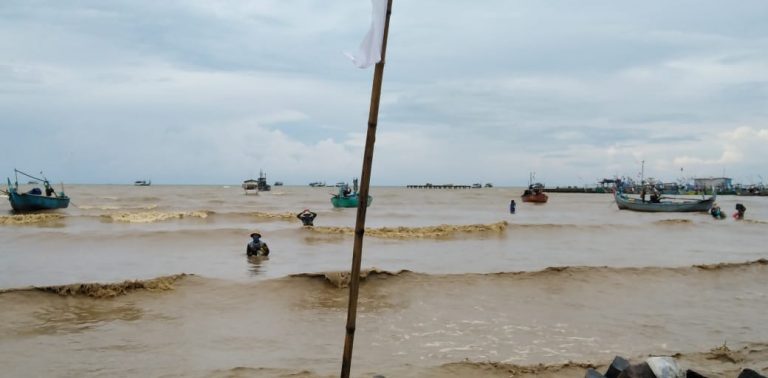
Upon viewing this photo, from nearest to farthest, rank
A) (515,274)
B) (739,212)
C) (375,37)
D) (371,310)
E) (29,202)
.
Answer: (375,37) < (371,310) < (515,274) < (739,212) < (29,202)

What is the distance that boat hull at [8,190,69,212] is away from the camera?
3928cm

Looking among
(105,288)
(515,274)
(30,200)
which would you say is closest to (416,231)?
(515,274)

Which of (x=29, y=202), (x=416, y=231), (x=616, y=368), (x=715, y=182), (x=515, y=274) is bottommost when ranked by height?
(x=29, y=202)

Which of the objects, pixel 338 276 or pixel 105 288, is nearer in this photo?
pixel 105 288

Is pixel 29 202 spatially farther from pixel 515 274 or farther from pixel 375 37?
pixel 375 37

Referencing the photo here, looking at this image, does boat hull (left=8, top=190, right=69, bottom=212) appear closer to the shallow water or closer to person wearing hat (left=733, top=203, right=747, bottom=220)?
the shallow water

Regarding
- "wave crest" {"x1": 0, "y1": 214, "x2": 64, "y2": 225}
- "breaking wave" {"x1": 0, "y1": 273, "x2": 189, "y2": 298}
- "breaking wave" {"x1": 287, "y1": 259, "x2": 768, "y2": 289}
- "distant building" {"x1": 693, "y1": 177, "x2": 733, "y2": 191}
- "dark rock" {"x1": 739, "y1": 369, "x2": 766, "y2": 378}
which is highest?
"distant building" {"x1": 693, "y1": 177, "x2": 733, "y2": 191}

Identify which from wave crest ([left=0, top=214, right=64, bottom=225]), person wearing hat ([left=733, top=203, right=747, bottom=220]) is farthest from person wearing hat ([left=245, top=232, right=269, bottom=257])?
person wearing hat ([left=733, top=203, right=747, bottom=220])

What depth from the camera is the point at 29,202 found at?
39.8 m

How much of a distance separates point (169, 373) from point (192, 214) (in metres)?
33.3

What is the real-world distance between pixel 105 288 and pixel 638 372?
36.2ft

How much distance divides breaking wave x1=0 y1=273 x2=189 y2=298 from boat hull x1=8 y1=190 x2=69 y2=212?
33.1 meters

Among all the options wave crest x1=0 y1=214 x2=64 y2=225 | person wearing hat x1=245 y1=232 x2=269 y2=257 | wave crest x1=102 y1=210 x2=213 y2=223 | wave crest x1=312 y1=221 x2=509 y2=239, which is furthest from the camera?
wave crest x1=102 y1=210 x2=213 y2=223

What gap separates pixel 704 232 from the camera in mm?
30547
